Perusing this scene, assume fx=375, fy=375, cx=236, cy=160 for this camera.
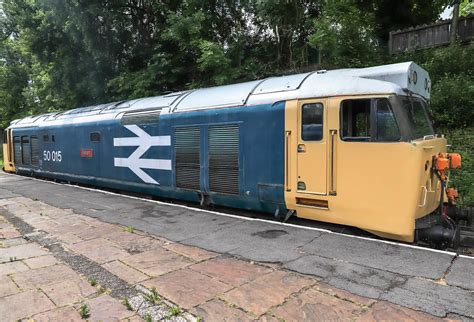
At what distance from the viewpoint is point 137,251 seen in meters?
5.01

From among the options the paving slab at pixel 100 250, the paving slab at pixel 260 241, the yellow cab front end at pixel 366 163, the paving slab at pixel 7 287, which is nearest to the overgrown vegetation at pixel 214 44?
the yellow cab front end at pixel 366 163

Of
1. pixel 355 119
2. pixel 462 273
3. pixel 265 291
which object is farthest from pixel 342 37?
pixel 265 291

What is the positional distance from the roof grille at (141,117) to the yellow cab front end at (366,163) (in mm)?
3724

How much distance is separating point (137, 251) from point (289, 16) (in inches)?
407

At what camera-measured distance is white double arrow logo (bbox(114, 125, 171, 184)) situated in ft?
27.6

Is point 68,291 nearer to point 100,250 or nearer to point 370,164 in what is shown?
point 100,250

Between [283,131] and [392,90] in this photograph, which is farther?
[283,131]

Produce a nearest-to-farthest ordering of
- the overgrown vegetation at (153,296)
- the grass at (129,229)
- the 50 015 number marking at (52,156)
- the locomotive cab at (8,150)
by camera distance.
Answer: the overgrown vegetation at (153,296) → the grass at (129,229) → the 50 015 number marking at (52,156) → the locomotive cab at (8,150)

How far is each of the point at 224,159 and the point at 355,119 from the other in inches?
103

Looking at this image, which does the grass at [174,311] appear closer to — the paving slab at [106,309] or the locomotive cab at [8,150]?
the paving slab at [106,309]

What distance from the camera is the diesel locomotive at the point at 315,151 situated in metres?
5.01

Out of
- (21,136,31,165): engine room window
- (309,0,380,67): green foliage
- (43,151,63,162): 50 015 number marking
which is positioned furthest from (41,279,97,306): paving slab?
(21,136,31,165): engine room window

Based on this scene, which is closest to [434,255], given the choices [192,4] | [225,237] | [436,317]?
[436,317]

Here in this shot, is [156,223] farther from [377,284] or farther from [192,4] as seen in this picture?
[192,4]
